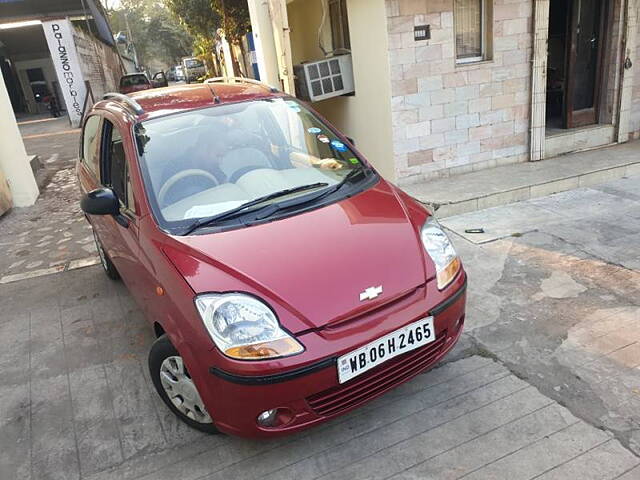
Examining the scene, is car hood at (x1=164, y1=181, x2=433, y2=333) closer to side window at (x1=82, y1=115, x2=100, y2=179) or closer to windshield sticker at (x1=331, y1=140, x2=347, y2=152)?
windshield sticker at (x1=331, y1=140, x2=347, y2=152)

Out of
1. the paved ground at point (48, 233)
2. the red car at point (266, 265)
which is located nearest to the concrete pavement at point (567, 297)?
the red car at point (266, 265)

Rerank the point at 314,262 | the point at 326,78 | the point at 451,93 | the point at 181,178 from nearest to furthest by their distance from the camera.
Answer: the point at 314,262 → the point at 181,178 → the point at 451,93 → the point at 326,78

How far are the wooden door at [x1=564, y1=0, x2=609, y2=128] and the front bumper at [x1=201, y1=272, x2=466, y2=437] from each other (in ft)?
20.7

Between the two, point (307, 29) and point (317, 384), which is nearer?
point (317, 384)

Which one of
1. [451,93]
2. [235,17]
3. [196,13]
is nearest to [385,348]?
[451,93]

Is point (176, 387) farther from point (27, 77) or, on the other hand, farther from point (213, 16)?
point (27, 77)

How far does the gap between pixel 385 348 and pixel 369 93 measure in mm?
4917

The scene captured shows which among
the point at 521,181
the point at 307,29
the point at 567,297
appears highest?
the point at 307,29

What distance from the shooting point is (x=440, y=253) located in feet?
8.55

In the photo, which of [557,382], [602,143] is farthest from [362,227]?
[602,143]

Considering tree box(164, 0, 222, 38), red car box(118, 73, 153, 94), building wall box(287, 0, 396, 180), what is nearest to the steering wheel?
building wall box(287, 0, 396, 180)

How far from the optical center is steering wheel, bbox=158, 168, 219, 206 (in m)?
2.82

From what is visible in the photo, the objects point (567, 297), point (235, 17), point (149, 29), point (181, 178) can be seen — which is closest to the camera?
point (181, 178)

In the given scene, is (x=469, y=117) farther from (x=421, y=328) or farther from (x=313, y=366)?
(x=313, y=366)
